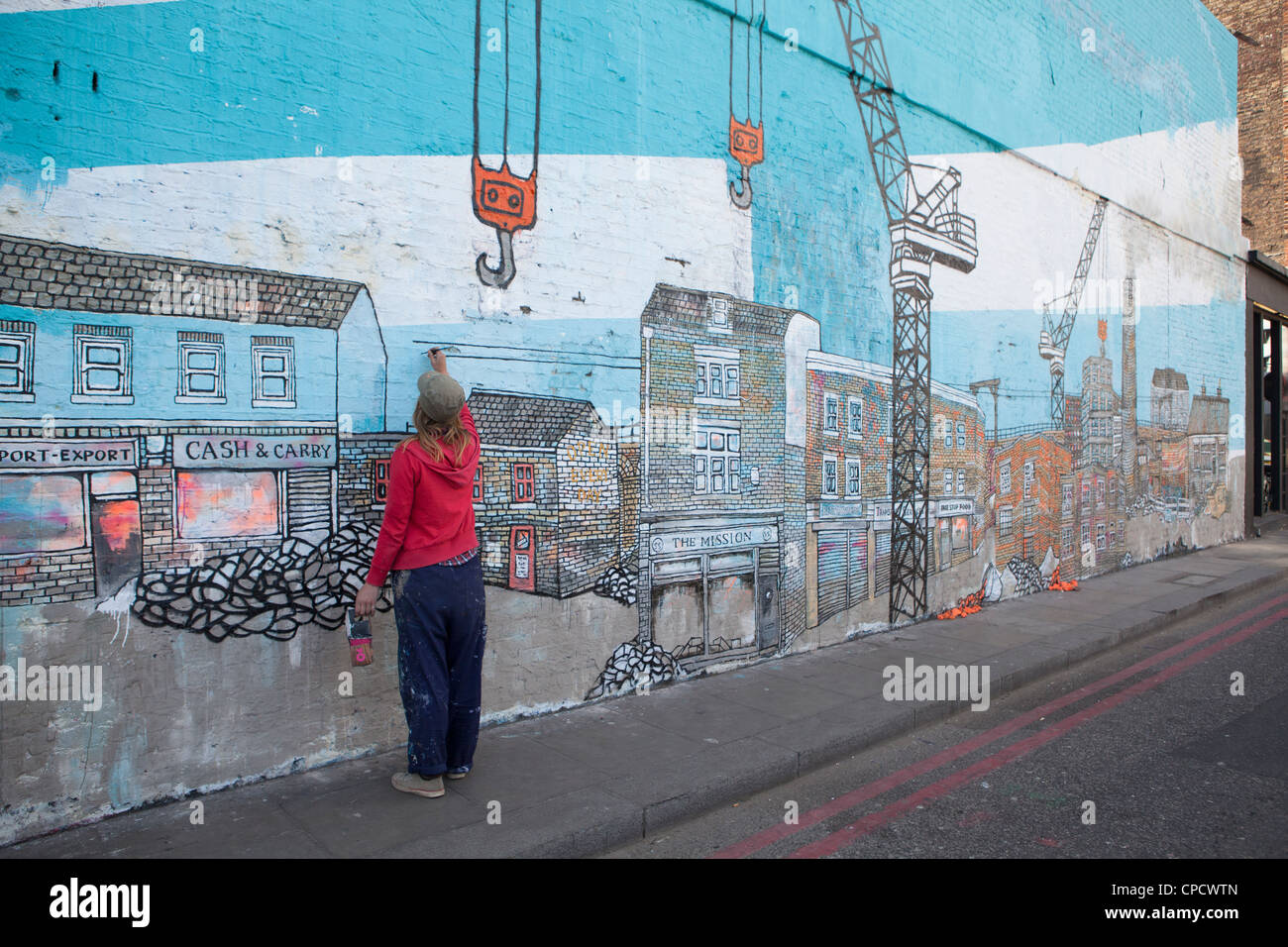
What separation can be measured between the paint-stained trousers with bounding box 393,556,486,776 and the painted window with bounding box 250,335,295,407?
1.16m

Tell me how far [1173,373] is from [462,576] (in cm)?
1345

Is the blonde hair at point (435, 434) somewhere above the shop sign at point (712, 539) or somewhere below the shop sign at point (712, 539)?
above

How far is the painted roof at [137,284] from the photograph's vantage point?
384cm

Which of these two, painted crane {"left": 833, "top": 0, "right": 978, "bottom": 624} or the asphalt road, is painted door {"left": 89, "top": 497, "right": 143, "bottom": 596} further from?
painted crane {"left": 833, "top": 0, "right": 978, "bottom": 624}

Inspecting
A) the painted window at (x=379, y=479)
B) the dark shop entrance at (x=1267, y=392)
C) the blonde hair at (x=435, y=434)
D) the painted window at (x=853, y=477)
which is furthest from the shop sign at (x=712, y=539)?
the dark shop entrance at (x=1267, y=392)

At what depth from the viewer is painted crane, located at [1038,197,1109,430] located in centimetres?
1074

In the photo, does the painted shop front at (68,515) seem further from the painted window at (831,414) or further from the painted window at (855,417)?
the painted window at (855,417)

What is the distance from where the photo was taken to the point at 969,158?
9.46 meters

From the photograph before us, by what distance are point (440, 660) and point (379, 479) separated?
1161 millimetres

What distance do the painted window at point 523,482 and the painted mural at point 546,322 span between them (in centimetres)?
2

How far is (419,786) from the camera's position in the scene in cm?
429

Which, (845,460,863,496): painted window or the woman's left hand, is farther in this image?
(845,460,863,496): painted window

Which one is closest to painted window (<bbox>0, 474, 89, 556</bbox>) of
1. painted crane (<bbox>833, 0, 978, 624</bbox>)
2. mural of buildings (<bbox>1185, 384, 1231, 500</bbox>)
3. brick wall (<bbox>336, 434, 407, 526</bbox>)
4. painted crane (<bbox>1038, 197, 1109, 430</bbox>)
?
brick wall (<bbox>336, 434, 407, 526</bbox>)
